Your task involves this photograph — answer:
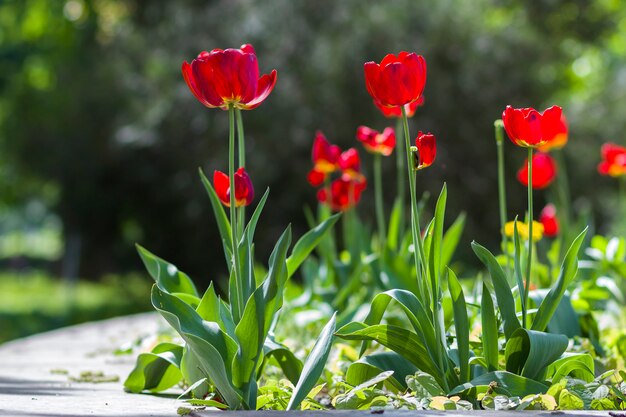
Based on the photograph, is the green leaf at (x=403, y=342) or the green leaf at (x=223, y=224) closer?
the green leaf at (x=403, y=342)

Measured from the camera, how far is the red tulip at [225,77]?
95.6 inches

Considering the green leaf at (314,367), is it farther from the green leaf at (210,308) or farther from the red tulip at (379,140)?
the red tulip at (379,140)

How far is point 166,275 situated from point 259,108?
8655mm

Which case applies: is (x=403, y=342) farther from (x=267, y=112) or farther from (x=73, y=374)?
(x=267, y=112)

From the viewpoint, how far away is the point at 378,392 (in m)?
2.51

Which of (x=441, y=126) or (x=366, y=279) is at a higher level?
(x=441, y=126)

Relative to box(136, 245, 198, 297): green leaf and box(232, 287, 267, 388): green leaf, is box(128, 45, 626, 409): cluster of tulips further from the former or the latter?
box(136, 245, 198, 297): green leaf

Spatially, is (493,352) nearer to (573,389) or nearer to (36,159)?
(573,389)

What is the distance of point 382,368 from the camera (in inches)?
107

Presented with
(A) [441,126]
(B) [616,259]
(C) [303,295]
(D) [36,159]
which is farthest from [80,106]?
(B) [616,259]

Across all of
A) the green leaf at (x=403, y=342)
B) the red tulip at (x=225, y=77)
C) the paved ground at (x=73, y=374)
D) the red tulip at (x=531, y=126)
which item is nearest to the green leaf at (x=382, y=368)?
the green leaf at (x=403, y=342)

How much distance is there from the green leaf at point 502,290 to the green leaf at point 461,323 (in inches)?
3.8

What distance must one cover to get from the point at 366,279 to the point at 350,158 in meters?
0.77

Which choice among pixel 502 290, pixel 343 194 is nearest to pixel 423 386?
pixel 502 290
